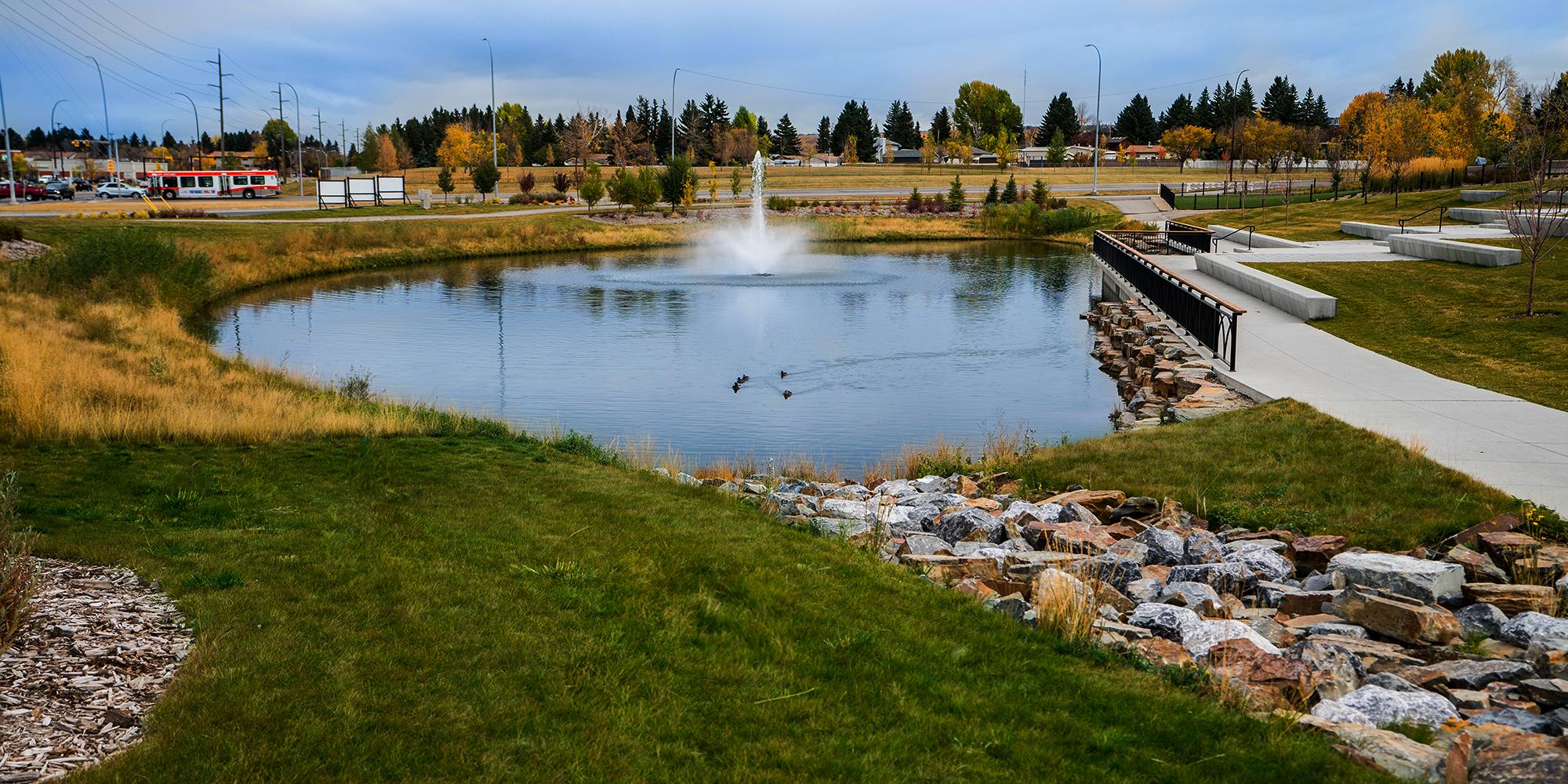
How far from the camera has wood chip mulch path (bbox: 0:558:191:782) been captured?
5246 mm

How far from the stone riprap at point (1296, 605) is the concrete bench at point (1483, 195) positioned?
130 ft

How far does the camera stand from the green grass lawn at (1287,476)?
34.7ft

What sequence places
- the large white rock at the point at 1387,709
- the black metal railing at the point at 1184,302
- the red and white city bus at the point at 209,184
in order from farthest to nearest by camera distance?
the red and white city bus at the point at 209,184
the black metal railing at the point at 1184,302
the large white rock at the point at 1387,709

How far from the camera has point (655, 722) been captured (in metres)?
5.85

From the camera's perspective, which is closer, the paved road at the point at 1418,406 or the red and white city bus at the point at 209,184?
the paved road at the point at 1418,406

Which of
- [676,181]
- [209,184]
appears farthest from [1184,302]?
[209,184]

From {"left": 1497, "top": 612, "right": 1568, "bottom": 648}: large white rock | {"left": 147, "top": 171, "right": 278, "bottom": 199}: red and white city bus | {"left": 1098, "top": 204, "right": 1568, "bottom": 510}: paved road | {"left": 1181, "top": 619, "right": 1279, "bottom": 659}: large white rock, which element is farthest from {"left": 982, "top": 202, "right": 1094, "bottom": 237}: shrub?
{"left": 1181, "top": 619, "right": 1279, "bottom": 659}: large white rock

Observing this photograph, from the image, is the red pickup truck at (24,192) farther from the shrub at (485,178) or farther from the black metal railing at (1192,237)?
the black metal railing at (1192,237)

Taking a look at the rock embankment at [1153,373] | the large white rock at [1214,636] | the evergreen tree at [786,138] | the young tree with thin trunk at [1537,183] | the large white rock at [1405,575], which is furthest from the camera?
the evergreen tree at [786,138]

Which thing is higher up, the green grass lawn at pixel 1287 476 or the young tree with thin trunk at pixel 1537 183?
the young tree with thin trunk at pixel 1537 183

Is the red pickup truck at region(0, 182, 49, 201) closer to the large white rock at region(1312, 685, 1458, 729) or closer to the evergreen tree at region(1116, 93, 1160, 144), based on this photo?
the large white rock at region(1312, 685, 1458, 729)

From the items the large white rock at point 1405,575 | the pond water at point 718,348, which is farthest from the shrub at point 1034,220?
the large white rock at point 1405,575

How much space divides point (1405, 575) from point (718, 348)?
1975 centimetres

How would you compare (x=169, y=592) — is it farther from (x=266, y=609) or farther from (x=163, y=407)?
(x=163, y=407)
